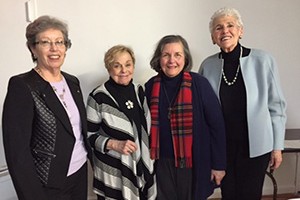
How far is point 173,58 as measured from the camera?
155 cm

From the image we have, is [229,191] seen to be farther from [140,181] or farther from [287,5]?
[287,5]

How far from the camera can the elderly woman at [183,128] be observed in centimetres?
155

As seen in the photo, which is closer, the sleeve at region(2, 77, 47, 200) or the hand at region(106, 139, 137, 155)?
the sleeve at region(2, 77, 47, 200)

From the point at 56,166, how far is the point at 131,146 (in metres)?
0.40

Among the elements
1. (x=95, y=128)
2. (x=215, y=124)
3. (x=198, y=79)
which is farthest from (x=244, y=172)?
(x=95, y=128)

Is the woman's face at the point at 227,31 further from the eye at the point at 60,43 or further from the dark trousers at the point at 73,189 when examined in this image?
the dark trousers at the point at 73,189

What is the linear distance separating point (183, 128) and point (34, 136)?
2.30ft

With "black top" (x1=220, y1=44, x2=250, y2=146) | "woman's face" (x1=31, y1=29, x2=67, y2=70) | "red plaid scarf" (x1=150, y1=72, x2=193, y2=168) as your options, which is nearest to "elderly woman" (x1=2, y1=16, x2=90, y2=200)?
"woman's face" (x1=31, y1=29, x2=67, y2=70)

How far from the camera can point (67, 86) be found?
1.39 meters

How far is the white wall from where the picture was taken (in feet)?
6.92

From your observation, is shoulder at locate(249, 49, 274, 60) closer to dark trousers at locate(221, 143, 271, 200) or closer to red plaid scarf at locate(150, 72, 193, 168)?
red plaid scarf at locate(150, 72, 193, 168)

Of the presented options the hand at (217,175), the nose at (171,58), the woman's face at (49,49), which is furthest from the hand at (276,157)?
the woman's face at (49,49)

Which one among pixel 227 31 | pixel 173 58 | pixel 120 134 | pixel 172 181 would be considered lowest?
pixel 172 181

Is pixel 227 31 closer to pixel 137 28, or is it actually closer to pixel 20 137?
pixel 137 28
